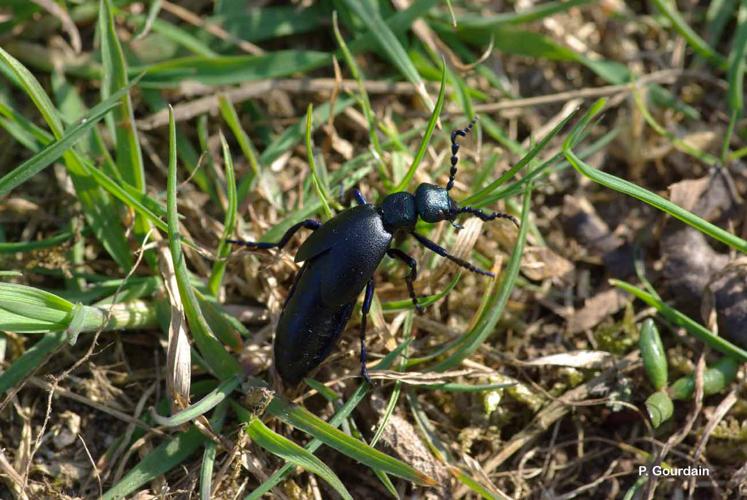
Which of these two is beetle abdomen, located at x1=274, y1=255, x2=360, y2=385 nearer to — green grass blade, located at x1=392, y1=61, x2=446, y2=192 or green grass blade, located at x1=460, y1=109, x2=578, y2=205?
green grass blade, located at x1=392, y1=61, x2=446, y2=192

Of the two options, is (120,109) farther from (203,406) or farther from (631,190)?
(631,190)

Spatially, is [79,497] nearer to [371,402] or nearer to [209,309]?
[209,309]

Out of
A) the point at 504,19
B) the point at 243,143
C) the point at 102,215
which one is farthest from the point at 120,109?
the point at 504,19

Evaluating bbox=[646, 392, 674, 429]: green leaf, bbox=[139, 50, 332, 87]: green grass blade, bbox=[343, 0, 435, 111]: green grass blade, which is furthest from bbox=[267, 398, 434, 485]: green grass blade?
bbox=[139, 50, 332, 87]: green grass blade

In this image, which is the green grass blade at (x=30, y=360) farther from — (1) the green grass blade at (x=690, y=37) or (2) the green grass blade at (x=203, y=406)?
(1) the green grass blade at (x=690, y=37)

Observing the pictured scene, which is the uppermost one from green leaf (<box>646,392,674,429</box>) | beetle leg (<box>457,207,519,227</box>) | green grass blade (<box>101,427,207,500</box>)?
beetle leg (<box>457,207,519,227</box>)
